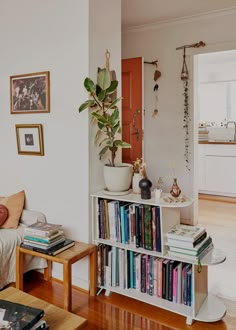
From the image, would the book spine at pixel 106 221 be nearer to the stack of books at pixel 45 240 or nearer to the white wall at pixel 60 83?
the white wall at pixel 60 83

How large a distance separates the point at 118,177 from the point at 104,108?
55cm

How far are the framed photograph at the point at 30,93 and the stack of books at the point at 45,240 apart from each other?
1011 mm

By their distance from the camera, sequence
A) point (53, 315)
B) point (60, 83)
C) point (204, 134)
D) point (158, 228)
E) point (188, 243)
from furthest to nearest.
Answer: point (204, 134), point (60, 83), point (158, 228), point (188, 243), point (53, 315)

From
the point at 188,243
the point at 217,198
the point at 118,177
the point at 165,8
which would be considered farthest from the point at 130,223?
the point at 217,198

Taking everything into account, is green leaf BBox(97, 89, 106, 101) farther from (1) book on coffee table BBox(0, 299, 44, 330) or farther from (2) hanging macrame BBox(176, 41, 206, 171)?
(2) hanging macrame BBox(176, 41, 206, 171)

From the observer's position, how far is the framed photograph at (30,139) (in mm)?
2758

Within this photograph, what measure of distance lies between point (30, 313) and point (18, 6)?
258cm

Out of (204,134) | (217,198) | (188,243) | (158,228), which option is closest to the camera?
(188,243)

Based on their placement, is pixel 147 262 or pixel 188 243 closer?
pixel 188 243

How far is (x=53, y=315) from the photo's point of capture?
159 cm

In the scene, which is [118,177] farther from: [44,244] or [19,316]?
[19,316]

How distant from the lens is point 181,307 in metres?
2.14

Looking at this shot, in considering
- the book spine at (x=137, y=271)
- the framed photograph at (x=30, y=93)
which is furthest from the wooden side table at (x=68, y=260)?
the framed photograph at (x=30, y=93)

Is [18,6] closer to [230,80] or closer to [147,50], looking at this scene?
[147,50]
